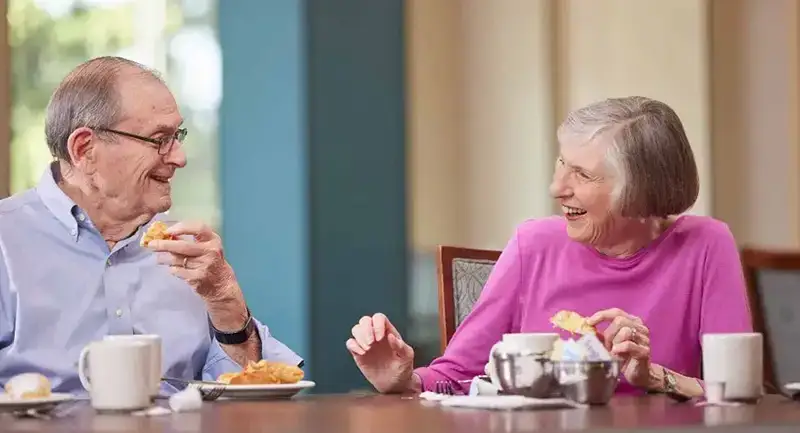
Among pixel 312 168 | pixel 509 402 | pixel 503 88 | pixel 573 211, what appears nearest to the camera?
pixel 509 402

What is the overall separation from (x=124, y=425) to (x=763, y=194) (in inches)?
161

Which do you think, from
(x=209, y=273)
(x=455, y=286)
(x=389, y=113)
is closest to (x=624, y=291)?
(x=455, y=286)

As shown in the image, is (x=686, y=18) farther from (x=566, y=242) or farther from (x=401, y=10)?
(x=566, y=242)

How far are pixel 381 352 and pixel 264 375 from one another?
216 millimetres

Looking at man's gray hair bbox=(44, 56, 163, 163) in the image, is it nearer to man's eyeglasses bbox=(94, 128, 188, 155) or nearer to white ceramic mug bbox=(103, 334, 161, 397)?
man's eyeglasses bbox=(94, 128, 188, 155)

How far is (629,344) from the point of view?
1938 mm

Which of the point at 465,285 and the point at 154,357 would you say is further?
the point at 465,285

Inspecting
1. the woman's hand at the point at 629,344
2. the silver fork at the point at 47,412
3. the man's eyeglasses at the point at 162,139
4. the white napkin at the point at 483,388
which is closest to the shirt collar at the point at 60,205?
the man's eyeglasses at the point at 162,139

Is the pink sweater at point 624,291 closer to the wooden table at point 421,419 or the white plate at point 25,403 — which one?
the wooden table at point 421,419

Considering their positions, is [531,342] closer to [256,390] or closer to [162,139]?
[256,390]

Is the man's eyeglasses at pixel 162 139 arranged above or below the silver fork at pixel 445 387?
above

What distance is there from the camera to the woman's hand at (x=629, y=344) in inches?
76.4

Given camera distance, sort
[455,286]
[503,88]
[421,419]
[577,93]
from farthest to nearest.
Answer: [503,88], [577,93], [455,286], [421,419]

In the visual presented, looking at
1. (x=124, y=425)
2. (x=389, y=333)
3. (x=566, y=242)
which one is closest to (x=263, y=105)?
(x=566, y=242)
